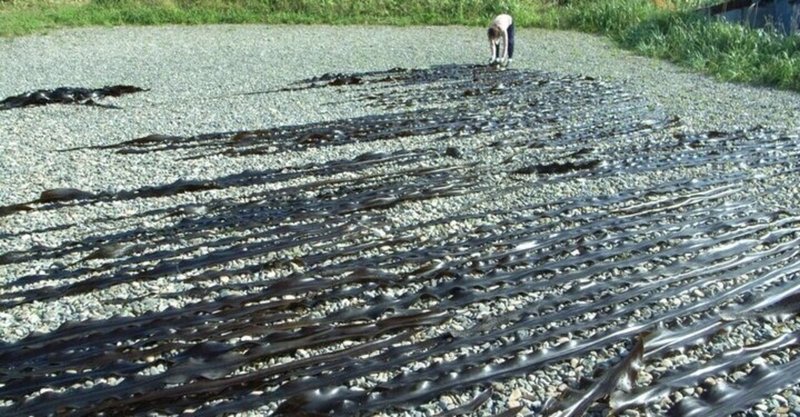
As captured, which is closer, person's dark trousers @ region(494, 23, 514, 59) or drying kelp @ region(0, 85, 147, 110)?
drying kelp @ region(0, 85, 147, 110)

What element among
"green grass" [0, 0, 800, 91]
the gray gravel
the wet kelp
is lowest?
the wet kelp

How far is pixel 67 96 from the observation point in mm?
7516

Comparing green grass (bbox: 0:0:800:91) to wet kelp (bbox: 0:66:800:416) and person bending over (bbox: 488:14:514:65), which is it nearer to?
person bending over (bbox: 488:14:514:65)

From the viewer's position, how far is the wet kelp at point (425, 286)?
90.0 inches

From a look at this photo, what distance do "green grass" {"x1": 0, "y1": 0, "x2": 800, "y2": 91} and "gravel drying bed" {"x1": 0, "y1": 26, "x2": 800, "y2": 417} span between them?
9.46 ft

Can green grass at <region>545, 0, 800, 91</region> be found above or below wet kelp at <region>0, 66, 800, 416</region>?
above

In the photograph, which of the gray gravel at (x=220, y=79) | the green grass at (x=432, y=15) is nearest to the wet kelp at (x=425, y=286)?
the gray gravel at (x=220, y=79)

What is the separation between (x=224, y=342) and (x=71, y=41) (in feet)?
36.4

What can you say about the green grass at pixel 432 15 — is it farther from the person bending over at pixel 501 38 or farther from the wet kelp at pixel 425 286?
the wet kelp at pixel 425 286

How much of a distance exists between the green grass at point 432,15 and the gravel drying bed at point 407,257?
2.88 m

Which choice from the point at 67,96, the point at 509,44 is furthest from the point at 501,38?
the point at 67,96

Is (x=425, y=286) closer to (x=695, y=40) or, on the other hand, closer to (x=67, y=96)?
(x=67, y=96)

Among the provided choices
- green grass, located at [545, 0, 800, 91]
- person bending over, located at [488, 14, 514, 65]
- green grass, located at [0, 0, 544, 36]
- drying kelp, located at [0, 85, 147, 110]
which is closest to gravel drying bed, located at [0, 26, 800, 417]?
drying kelp, located at [0, 85, 147, 110]

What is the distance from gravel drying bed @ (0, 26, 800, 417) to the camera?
230 centimetres
